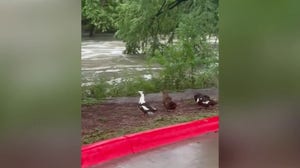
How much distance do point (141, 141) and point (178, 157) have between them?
0.38 meters

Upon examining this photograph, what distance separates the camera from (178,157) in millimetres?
2584

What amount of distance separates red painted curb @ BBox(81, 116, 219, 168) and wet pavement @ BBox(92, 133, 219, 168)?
2.6 inches

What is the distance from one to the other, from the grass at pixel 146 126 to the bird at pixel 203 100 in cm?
9

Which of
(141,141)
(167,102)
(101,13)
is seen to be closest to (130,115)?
(141,141)

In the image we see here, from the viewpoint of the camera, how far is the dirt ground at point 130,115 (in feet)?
9.21

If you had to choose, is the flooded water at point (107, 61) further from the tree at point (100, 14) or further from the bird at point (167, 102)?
the bird at point (167, 102)

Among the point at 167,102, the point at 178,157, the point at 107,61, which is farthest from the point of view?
the point at 167,102

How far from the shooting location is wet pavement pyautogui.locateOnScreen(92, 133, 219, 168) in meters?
2.44

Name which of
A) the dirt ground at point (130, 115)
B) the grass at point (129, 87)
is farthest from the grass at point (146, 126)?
the grass at point (129, 87)

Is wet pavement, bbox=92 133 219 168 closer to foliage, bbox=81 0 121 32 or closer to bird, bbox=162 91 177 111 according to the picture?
bird, bbox=162 91 177 111

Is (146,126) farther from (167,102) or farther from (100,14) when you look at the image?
Answer: (100,14)

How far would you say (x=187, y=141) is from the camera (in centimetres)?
298
